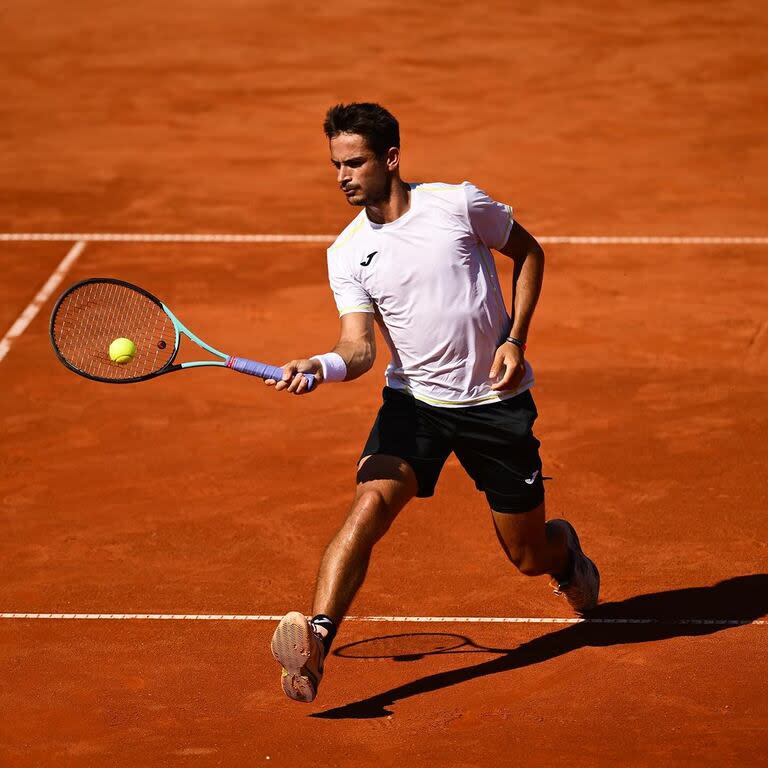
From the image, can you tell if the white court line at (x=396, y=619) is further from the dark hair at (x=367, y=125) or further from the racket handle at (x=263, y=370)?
the dark hair at (x=367, y=125)

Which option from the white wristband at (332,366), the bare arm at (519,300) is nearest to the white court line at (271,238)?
the bare arm at (519,300)

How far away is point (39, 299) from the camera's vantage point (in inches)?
450

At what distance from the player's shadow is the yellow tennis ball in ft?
5.20

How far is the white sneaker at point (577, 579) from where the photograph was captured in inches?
252

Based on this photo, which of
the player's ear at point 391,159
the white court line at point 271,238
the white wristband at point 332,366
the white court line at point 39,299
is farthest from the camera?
the white court line at point 271,238

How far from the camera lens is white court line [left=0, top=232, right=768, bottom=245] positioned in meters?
12.3

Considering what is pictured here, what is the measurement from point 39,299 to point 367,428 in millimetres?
3598

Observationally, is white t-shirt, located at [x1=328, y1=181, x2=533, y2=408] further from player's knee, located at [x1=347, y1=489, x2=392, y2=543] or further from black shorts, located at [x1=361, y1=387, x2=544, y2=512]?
player's knee, located at [x1=347, y1=489, x2=392, y2=543]

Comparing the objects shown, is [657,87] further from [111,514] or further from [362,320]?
[362,320]

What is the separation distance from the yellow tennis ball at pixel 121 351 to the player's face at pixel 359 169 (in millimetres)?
1334

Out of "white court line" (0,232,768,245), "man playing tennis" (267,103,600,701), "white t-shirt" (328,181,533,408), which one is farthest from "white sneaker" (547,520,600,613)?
"white court line" (0,232,768,245)

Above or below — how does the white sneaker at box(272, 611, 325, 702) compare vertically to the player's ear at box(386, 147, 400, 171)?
below

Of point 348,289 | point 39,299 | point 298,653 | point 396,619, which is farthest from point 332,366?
point 39,299

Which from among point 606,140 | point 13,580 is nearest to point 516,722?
point 13,580
